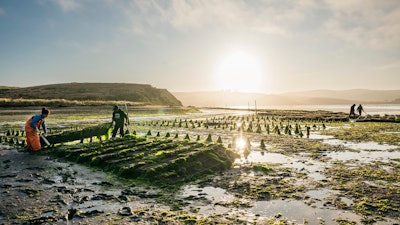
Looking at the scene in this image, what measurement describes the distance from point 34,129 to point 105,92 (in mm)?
126665

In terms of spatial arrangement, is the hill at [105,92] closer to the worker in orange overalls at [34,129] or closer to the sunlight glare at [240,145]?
the sunlight glare at [240,145]

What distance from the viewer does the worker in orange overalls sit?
49.8 feet

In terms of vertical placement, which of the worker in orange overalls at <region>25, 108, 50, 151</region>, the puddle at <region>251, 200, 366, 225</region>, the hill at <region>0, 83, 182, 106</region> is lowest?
the puddle at <region>251, 200, 366, 225</region>

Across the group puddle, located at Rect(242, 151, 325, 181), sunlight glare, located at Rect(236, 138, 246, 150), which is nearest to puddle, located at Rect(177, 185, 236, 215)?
puddle, located at Rect(242, 151, 325, 181)

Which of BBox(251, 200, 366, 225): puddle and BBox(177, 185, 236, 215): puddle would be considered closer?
BBox(251, 200, 366, 225): puddle

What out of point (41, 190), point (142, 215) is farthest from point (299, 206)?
point (41, 190)

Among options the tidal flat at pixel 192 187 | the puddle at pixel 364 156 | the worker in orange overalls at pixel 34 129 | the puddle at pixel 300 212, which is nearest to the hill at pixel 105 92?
the worker in orange overalls at pixel 34 129

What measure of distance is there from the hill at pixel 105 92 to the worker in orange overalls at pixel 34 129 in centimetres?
10112

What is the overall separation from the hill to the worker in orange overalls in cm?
10112

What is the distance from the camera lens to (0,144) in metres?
18.4

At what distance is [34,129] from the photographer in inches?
A: 604

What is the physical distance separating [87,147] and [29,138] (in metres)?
2.97

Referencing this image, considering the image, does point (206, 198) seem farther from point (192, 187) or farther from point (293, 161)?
point (293, 161)

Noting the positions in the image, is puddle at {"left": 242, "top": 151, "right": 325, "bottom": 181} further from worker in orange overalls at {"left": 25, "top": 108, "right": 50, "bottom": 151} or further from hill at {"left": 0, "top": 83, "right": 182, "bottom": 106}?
hill at {"left": 0, "top": 83, "right": 182, "bottom": 106}
